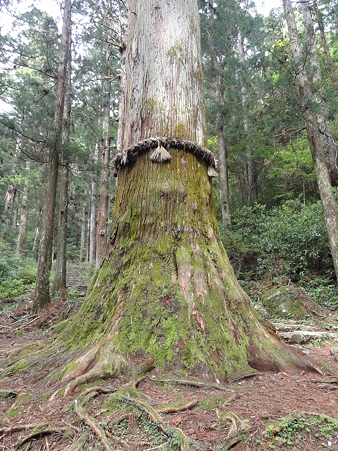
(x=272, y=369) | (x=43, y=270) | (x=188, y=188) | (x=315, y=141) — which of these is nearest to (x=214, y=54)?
(x=315, y=141)

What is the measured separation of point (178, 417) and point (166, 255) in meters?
1.27

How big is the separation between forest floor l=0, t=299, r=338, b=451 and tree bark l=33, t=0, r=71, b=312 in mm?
5661

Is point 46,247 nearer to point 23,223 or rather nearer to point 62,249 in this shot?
point 62,249

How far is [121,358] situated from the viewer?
213 cm

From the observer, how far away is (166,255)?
2625 millimetres

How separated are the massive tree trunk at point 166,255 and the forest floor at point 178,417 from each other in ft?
0.60

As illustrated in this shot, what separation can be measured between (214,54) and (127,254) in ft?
43.6

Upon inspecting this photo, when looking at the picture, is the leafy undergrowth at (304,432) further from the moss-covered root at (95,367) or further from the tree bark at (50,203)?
the tree bark at (50,203)

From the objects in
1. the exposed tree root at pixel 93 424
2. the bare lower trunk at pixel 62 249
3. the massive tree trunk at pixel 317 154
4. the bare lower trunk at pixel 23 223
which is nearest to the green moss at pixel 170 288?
the exposed tree root at pixel 93 424

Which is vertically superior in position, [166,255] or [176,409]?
[166,255]

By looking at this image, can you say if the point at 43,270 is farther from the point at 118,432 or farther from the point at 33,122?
the point at 118,432

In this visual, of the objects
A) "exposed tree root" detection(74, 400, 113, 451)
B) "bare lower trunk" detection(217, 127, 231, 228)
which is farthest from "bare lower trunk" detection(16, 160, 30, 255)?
"exposed tree root" detection(74, 400, 113, 451)

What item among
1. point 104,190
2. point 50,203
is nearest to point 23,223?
point 104,190

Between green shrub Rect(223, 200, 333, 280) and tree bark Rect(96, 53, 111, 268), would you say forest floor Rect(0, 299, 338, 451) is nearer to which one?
green shrub Rect(223, 200, 333, 280)
